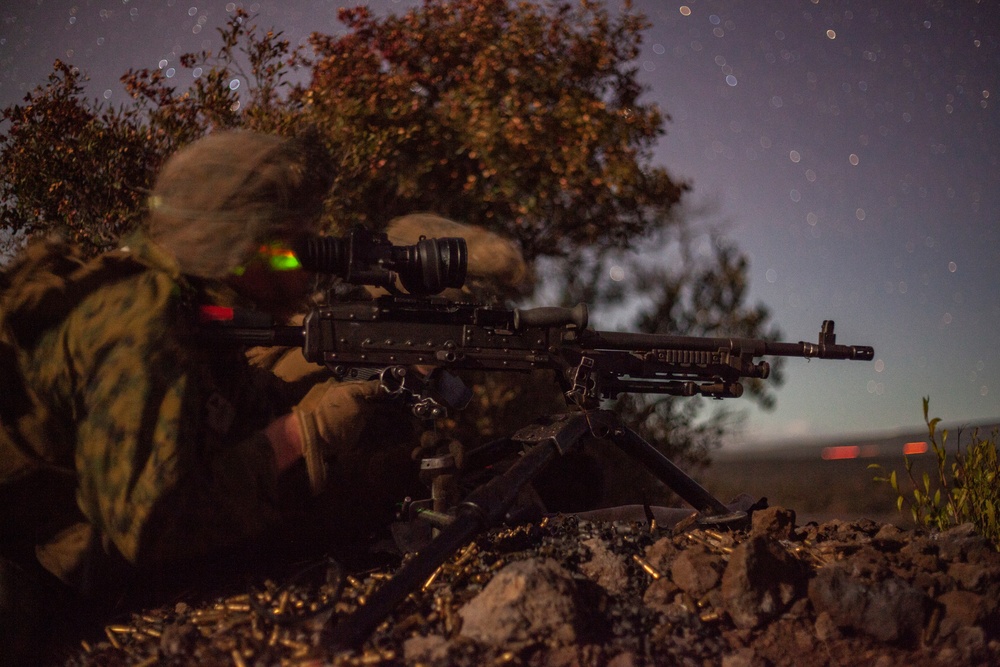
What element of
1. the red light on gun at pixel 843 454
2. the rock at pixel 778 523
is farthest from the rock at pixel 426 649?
the red light on gun at pixel 843 454

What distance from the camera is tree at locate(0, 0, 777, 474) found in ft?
14.3

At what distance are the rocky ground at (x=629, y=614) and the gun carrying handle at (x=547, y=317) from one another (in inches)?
39.4

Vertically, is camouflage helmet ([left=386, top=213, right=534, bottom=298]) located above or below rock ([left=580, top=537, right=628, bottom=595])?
above

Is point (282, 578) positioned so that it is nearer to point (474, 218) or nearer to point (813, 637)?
point (813, 637)

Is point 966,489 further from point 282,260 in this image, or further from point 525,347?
point 282,260

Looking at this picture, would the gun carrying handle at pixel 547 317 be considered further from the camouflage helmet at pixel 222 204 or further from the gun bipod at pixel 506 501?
the camouflage helmet at pixel 222 204

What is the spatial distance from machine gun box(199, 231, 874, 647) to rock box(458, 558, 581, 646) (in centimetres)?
23

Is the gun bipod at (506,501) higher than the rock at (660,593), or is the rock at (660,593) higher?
the gun bipod at (506,501)

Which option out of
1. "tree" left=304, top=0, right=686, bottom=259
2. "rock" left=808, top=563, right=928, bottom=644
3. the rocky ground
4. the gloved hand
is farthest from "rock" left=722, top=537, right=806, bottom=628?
"tree" left=304, top=0, right=686, bottom=259

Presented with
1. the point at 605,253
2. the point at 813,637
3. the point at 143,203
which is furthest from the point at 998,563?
the point at 143,203

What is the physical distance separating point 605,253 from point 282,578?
3.95m

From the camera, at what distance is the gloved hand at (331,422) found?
307 cm

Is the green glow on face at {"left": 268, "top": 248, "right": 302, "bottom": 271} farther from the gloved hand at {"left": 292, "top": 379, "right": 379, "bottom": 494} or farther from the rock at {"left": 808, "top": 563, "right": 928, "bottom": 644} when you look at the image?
the rock at {"left": 808, "top": 563, "right": 928, "bottom": 644}

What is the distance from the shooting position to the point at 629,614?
2818mm
